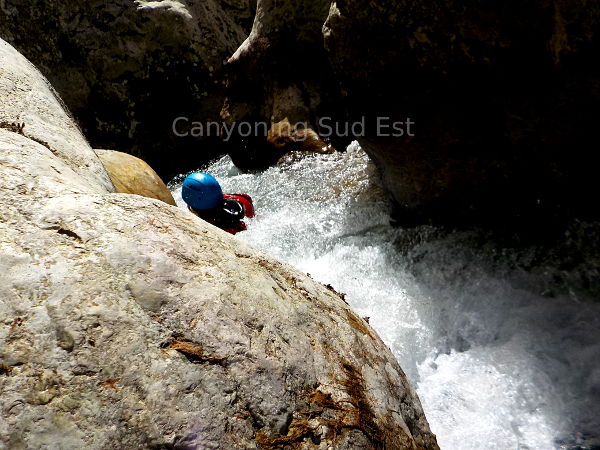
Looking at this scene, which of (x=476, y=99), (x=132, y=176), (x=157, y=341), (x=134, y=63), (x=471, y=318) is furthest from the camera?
(x=134, y=63)

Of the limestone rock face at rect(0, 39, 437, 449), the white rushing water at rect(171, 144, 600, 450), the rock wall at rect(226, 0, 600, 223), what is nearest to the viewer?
the limestone rock face at rect(0, 39, 437, 449)

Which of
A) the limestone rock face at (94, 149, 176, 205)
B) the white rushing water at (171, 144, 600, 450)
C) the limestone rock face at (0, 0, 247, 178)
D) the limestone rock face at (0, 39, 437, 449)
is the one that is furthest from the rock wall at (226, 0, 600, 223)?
the limestone rock face at (0, 0, 247, 178)

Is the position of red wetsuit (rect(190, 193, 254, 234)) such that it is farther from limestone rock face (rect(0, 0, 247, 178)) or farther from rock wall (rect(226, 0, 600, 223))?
limestone rock face (rect(0, 0, 247, 178))

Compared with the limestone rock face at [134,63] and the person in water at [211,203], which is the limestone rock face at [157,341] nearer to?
the person in water at [211,203]

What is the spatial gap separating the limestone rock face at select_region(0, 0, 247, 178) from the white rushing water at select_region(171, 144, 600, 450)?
14.2ft

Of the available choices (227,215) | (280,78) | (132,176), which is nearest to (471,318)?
(227,215)

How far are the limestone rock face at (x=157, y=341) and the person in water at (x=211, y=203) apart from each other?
297 centimetres

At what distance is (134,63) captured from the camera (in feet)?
27.4

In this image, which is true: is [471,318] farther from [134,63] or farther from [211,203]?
[134,63]

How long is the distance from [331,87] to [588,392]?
5554mm

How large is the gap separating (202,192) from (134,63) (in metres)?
5.08

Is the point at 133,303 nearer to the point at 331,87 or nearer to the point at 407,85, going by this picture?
the point at 407,85

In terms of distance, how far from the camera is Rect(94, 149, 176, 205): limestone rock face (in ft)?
12.4

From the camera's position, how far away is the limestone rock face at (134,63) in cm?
817
